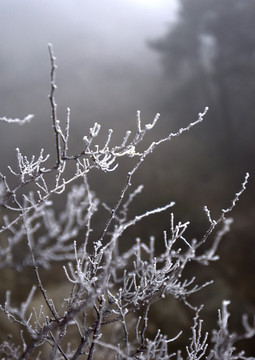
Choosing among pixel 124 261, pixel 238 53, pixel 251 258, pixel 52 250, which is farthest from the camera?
pixel 251 258

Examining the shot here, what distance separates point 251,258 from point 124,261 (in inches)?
325

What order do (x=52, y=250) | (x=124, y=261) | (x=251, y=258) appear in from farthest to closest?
1. (x=251, y=258)
2. (x=124, y=261)
3. (x=52, y=250)

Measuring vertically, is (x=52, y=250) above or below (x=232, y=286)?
below

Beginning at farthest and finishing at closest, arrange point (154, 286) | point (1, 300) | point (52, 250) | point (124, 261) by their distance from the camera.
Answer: point (1, 300), point (154, 286), point (124, 261), point (52, 250)

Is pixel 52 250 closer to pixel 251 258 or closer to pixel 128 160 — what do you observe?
pixel 128 160

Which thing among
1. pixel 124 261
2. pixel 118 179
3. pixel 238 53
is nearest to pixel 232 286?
pixel 118 179

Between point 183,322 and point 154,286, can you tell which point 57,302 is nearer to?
point 183,322

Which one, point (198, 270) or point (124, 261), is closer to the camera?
point (124, 261)

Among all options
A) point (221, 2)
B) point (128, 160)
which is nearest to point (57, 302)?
point (128, 160)

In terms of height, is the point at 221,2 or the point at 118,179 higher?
the point at 221,2

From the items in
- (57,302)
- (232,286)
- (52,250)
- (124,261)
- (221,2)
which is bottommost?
(52,250)

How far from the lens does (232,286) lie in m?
9.45

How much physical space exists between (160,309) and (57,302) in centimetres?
317

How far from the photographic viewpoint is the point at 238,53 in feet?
27.3
